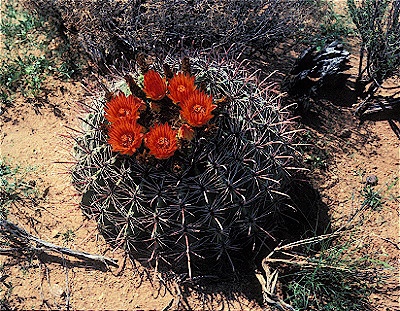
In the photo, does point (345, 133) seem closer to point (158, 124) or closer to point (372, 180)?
point (372, 180)

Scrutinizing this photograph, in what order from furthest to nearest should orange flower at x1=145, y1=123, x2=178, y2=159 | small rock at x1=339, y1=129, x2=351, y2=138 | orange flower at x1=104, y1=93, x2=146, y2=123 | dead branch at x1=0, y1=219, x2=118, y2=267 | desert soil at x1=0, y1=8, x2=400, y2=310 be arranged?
small rock at x1=339, y1=129, x2=351, y2=138 → dead branch at x1=0, y1=219, x2=118, y2=267 → desert soil at x1=0, y1=8, x2=400, y2=310 → orange flower at x1=104, y1=93, x2=146, y2=123 → orange flower at x1=145, y1=123, x2=178, y2=159

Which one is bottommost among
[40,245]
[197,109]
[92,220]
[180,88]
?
[40,245]

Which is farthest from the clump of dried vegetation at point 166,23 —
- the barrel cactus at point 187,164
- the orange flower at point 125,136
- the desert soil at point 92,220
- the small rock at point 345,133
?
the orange flower at point 125,136

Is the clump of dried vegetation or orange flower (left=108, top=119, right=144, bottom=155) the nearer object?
orange flower (left=108, top=119, right=144, bottom=155)

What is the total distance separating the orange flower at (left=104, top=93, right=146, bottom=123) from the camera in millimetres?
2488

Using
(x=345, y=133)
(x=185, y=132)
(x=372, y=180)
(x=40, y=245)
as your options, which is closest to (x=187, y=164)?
(x=185, y=132)

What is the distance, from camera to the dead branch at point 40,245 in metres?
3.12

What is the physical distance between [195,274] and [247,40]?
2.66 m

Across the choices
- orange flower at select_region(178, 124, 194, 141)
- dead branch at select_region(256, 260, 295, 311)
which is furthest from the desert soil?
orange flower at select_region(178, 124, 194, 141)

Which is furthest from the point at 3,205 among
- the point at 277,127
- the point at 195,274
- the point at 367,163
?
the point at 367,163

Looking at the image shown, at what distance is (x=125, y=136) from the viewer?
7.91ft

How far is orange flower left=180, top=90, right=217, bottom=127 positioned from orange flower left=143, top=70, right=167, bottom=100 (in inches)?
9.4

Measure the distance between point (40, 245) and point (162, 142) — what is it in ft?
5.43

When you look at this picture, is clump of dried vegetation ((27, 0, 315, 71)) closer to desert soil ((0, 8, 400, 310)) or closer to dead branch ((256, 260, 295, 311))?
desert soil ((0, 8, 400, 310))
